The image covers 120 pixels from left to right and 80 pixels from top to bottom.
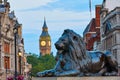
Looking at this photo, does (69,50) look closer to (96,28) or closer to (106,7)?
(106,7)

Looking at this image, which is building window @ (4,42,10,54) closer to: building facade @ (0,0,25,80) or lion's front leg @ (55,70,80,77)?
building facade @ (0,0,25,80)

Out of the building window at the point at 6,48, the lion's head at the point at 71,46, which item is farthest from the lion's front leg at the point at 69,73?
the building window at the point at 6,48

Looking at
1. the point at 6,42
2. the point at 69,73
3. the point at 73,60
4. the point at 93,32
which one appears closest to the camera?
the point at 69,73

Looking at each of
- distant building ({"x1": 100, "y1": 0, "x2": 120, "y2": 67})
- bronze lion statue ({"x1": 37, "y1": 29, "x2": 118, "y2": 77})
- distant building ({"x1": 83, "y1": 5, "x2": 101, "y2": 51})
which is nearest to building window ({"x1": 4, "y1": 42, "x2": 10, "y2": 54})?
distant building ({"x1": 100, "y1": 0, "x2": 120, "y2": 67})

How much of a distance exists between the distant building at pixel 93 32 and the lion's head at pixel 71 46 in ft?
303

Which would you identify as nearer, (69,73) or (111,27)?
(69,73)

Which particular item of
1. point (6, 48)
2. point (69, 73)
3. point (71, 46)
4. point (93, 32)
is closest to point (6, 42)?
point (6, 48)

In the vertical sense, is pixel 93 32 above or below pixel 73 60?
above

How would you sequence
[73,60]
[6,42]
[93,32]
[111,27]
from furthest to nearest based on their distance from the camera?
[93,32] → [6,42] → [111,27] → [73,60]

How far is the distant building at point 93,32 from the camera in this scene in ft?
380

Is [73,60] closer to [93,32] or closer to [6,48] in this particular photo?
[6,48]

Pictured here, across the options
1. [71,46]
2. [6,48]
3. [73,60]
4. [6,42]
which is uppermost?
[6,42]

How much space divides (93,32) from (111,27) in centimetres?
3950

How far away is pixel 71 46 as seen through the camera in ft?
57.6
